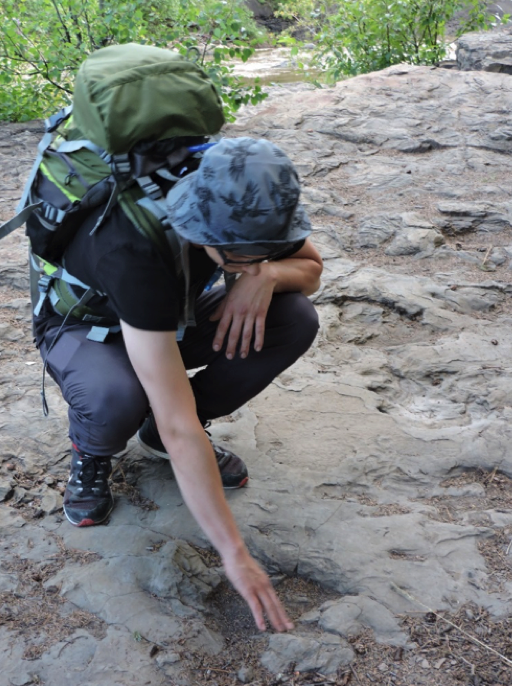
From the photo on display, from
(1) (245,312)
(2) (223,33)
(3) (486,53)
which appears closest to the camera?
(1) (245,312)

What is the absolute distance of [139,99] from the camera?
166 centimetres

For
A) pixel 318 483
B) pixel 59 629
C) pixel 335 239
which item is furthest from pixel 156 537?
pixel 335 239

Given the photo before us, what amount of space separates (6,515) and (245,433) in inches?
35.0

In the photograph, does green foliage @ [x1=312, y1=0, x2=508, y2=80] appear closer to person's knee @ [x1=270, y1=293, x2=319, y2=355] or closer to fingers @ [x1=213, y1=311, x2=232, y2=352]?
person's knee @ [x1=270, y1=293, x2=319, y2=355]

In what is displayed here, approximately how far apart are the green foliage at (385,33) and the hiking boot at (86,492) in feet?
→ 22.0

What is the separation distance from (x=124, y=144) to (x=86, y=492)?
44.3 inches

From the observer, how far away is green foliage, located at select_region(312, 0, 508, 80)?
7570mm

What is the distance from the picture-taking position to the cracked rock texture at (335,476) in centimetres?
191

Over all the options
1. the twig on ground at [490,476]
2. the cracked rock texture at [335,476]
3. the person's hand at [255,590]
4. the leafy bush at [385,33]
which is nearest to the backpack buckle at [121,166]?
the person's hand at [255,590]

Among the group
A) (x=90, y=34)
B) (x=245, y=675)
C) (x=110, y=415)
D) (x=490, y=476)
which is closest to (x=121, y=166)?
(x=110, y=415)

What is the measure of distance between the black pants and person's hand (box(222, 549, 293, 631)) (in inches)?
24.5

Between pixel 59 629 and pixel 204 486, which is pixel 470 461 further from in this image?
pixel 59 629

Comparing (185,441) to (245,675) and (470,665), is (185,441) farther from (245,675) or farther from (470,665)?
(470,665)

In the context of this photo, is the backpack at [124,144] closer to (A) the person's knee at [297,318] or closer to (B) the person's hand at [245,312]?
(B) the person's hand at [245,312]
